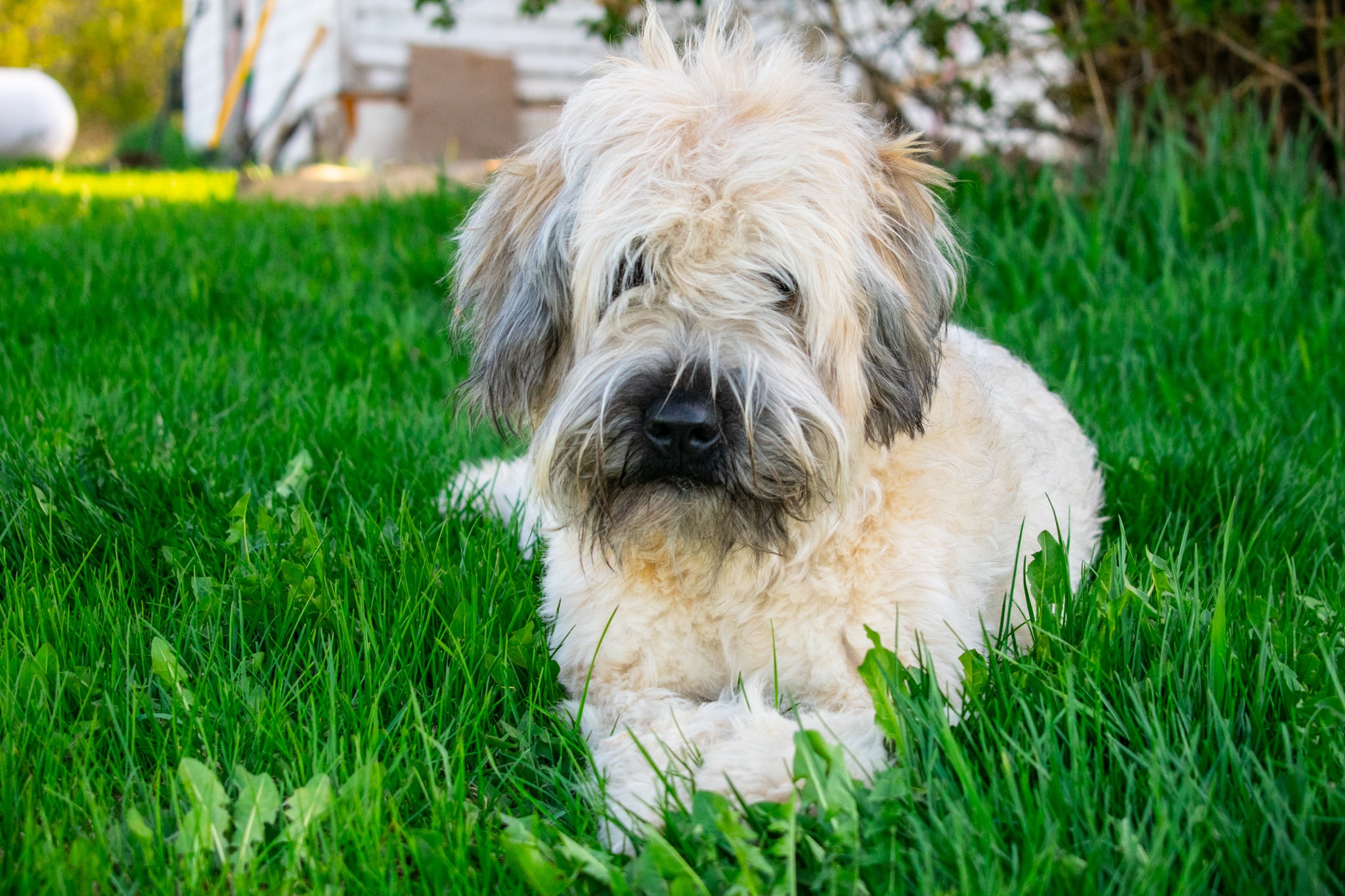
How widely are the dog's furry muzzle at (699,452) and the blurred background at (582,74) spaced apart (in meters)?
0.90

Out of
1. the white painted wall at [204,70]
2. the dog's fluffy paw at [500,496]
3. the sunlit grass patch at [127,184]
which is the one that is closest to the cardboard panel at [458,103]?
the sunlit grass patch at [127,184]

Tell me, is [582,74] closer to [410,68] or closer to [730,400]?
[730,400]

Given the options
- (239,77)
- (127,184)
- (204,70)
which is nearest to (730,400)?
(127,184)

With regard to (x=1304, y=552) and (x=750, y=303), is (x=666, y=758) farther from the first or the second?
(x=1304, y=552)

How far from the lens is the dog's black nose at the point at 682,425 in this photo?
7.29ft

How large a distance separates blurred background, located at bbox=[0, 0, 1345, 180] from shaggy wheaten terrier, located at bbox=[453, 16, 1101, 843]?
0.56 m

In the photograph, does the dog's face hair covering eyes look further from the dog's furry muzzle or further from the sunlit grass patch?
the sunlit grass patch

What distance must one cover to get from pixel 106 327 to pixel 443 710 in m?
3.90

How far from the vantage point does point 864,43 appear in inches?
292

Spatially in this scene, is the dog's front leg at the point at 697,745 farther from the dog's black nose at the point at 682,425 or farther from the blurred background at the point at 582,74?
the blurred background at the point at 582,74

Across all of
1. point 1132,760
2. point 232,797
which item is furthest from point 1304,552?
point 232,797

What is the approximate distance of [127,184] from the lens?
1338 centimetres

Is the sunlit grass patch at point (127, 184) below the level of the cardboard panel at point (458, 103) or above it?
below

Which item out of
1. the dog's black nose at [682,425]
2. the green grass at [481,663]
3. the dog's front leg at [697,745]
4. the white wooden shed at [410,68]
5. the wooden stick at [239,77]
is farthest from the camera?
the wooden stick at [239,77]
